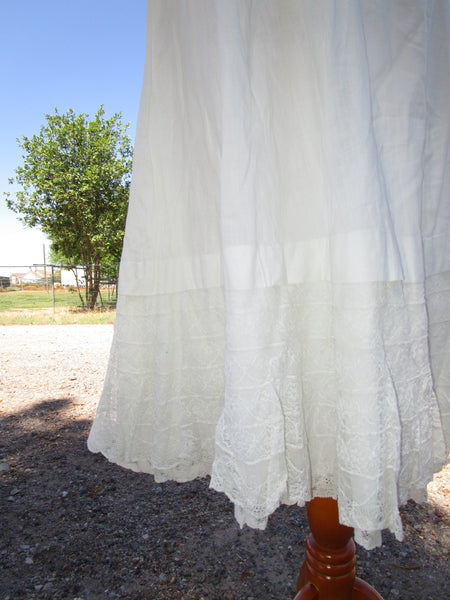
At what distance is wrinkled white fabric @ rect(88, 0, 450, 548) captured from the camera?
19.8 inches

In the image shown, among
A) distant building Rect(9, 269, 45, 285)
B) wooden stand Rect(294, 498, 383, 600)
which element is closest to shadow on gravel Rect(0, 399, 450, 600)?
wooden stand Rect(294, 498, 383, 600)

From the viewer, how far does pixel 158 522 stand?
5.48 feet

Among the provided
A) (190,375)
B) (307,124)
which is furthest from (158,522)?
(307,124)

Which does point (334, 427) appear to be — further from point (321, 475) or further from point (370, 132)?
point (370, 132)

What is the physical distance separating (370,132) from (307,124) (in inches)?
5.1

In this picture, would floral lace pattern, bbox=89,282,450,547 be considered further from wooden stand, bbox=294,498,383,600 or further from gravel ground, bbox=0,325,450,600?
A: gravel ground, bbox=0,325,450,600

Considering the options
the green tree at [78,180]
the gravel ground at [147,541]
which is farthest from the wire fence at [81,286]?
the gravel ground at [147,541]

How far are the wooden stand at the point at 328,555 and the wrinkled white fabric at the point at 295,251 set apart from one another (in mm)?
144

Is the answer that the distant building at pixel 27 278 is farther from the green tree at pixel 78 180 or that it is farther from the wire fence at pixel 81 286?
the green tree at pixel 78 180

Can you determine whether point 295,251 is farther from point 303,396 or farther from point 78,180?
point 78,180

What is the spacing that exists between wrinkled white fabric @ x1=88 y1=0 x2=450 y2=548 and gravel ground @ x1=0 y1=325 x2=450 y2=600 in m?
0.94

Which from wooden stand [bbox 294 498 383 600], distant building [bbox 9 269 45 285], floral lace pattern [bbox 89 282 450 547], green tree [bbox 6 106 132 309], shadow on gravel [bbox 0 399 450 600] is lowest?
shadow on gravel [bbox 0 399 450 600]

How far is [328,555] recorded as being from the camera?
751 mm

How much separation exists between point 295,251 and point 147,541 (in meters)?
1.52
